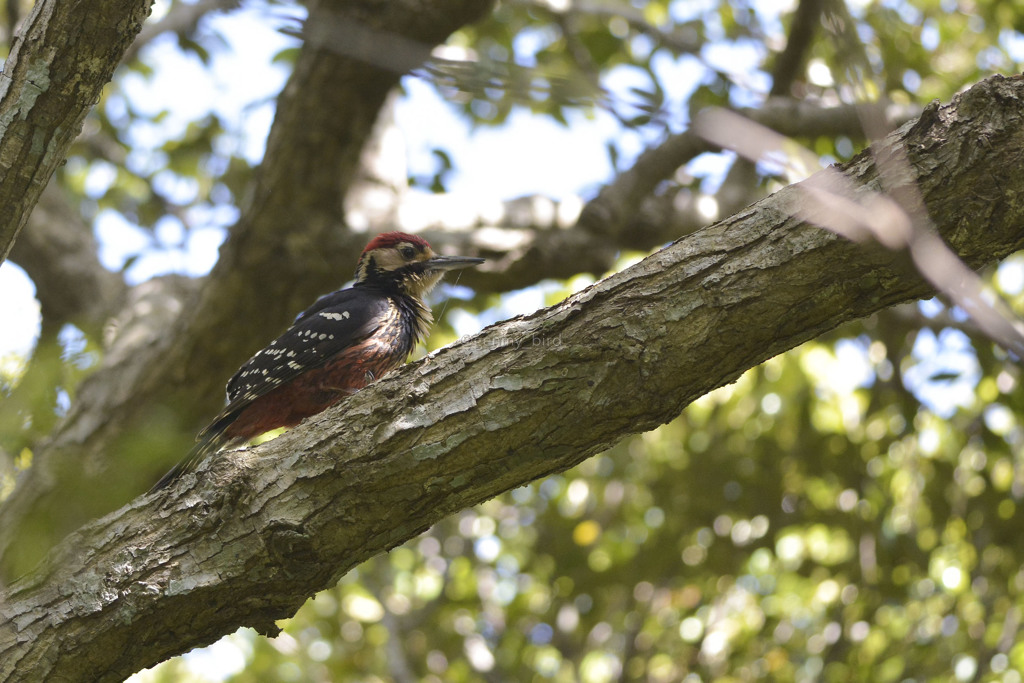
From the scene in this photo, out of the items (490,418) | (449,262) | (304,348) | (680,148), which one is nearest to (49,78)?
(490,418)

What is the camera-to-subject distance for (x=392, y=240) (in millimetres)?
5094

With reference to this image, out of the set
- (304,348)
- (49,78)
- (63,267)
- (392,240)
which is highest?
(63,267)

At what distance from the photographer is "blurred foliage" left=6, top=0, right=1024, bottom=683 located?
5.27 metres

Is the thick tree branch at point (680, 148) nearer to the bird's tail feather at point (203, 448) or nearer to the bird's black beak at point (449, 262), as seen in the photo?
the bird's black beak at point (449, 262)

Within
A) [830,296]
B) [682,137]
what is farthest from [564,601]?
[830,296]

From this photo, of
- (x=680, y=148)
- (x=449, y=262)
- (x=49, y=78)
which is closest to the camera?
(x=49, y=78)

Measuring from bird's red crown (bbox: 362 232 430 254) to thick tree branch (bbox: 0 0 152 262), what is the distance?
2732 millimetres

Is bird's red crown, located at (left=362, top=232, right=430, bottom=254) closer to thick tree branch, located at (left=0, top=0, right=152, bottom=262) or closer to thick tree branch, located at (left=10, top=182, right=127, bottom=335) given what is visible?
thick tree branch, located at (left=10, top=182, right=127, bottom=335)

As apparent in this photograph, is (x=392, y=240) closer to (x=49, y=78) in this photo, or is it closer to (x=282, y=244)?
(x=282, y=244)

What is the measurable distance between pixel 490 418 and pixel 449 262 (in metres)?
2.61

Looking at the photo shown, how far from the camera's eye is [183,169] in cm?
734

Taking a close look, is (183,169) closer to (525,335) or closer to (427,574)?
(427,574)

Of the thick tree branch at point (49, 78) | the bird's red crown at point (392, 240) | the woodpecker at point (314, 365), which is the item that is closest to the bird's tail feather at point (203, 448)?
the woodpecker at point (314, 365)

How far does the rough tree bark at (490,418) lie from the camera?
228 cm
